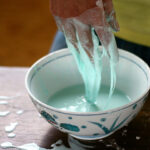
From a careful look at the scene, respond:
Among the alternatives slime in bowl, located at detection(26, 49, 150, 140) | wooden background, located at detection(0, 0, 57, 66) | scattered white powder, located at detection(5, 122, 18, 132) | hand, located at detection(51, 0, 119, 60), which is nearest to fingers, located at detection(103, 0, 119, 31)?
hand, located at detection(51, 0, 119, 60)

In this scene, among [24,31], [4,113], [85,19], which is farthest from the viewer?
[24,31]

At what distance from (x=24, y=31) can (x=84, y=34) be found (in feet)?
4.24

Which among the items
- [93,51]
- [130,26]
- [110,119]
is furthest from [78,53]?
[130,26]

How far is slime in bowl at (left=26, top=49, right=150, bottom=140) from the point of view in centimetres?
50

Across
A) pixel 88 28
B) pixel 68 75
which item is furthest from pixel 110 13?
pixel 68 75

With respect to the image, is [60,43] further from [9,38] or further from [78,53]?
[9,38]

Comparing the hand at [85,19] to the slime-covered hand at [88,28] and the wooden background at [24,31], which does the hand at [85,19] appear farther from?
the wooden background at [24,31]

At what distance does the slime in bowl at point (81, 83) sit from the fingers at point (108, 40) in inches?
2.8

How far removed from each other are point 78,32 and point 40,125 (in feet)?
0.65

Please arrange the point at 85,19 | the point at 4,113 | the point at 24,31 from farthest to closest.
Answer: the point at 24,31
the point at 4,113
the point at 85,19

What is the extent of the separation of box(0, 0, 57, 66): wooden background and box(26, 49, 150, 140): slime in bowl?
0.91m

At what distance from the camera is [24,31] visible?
5.82 ft

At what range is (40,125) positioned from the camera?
1.99ft

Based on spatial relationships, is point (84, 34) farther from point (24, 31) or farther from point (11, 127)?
point (24, 31)
